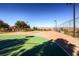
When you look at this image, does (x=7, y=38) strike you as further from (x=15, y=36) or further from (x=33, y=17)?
(x=33, y=17)

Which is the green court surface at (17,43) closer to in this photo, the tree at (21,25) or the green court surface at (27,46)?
the green court surface at (27,46)

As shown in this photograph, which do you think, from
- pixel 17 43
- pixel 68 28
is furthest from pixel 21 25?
pixel 68 28

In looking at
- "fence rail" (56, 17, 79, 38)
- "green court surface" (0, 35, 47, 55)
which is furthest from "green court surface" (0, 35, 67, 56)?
"fence rail" (56, 17, 79, 38)

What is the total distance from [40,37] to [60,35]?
34 cm

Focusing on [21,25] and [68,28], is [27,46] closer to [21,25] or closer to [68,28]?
[21,25]

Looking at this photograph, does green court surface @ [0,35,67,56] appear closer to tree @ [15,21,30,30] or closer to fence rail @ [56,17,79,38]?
tree @ [15,21,30,30]

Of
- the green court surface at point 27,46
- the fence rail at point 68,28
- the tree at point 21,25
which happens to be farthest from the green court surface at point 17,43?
the fence rail at point 68,28

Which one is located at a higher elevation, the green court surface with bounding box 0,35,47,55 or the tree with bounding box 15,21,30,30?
the tree with bounding box 15,21,30,30

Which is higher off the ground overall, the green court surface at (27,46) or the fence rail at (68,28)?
the fence rail at (68,28)

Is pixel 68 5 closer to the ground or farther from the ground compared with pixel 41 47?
farther from the ground

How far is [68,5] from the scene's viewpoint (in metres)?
4.62

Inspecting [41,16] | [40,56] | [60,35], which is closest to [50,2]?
[41,16]

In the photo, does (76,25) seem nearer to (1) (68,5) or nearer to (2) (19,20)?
(1) (68,5)

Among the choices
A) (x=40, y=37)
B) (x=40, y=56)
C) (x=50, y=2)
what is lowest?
(x=40, y=56)
